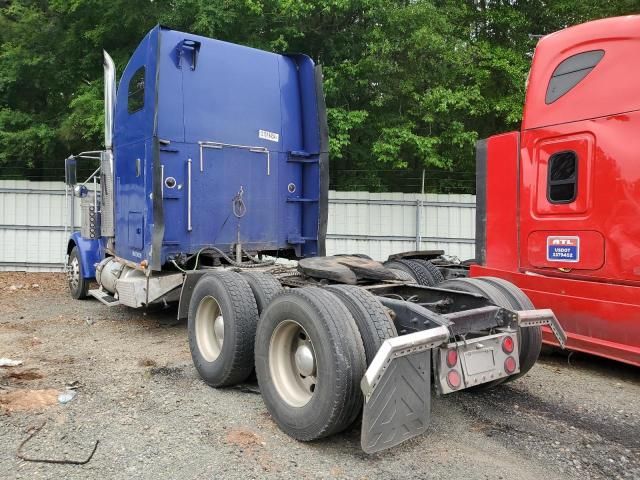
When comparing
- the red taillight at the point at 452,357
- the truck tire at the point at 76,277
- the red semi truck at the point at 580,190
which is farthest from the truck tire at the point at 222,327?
the truck tire at the point at 76,277

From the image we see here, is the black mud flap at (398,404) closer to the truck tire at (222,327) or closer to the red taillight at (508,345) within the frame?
the red taillight at (508,345)

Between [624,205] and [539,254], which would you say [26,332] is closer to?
[539,254]

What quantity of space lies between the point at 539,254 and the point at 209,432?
3853mm

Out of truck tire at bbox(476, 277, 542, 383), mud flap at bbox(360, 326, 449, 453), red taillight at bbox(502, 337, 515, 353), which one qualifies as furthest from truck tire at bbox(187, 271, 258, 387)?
truck tire at bbox(476, 277, 542, 383)

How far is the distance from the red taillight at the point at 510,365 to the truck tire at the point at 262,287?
6.17 ft

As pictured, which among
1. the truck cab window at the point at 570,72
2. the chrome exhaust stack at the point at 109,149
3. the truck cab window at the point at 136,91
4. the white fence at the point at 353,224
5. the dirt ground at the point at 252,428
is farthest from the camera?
the white fence at the point at 353,224

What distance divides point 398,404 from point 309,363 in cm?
72

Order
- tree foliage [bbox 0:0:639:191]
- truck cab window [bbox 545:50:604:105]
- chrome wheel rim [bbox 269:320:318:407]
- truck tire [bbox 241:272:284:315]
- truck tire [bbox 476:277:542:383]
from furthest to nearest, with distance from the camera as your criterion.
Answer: tree foliage [bbox 0:0:639:191], truck cab window [bbox 545:50:604:105], truck tire [bbox 241:272:284:315], truck tire [bbox 476:277:542:383], chrome wheel rim [bbox 269:320:318:407]

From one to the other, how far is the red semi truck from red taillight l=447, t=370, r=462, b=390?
2.37 meters

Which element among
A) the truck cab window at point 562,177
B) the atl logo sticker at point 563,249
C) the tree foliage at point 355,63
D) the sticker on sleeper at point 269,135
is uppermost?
the tree foliage at point 355,63

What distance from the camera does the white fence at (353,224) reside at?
39.6 ft

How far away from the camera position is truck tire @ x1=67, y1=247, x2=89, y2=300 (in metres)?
9.11

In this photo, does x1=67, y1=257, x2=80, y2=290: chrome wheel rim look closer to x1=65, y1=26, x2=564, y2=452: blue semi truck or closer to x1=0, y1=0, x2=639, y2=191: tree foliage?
x1=65, y1=26, x2=564, y2=452: blue semi truck

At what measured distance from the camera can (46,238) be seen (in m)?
12.5
